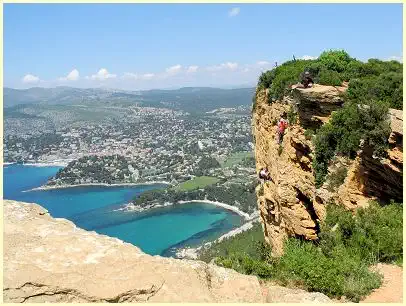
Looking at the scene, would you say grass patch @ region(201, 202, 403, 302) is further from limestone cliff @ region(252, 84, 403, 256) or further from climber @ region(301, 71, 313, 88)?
climber @ region(301, 71, 313, 88)

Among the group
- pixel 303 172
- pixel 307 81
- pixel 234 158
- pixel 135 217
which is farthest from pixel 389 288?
pixel 234 158

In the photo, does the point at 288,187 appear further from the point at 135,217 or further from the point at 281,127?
the point at 135,217

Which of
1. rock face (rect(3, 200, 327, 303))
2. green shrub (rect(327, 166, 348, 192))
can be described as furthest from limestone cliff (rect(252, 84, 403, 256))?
rock face (rect(3, 200, 327, 303))

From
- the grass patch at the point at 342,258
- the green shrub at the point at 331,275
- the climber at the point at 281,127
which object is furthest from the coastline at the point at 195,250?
the green shrub at the point at 331,275

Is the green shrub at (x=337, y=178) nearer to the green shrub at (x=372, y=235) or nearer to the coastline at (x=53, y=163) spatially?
the green shrub at (x=372, y=235)

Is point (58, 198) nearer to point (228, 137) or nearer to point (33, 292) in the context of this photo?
point (228, 137)
